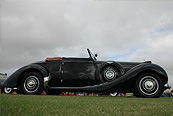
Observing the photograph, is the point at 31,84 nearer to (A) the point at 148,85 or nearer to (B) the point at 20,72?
(B) the point at 20,72

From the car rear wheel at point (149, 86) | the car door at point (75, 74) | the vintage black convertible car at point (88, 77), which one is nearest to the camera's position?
the car rear wheel at point (149, 86)

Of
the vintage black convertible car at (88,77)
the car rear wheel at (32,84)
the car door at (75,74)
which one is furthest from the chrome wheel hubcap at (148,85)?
the car rear wheel at (32,84)

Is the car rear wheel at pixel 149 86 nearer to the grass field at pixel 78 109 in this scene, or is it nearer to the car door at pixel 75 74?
the car door at pixel 75 74

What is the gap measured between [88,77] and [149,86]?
1.96m

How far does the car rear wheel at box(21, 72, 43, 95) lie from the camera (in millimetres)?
5184

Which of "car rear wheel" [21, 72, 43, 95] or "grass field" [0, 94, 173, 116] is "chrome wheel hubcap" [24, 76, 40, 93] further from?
"grass field" [0, 94, 173, 116]

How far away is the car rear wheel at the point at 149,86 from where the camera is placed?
15.1 feet

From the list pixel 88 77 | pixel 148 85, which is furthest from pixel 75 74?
pixel 148 85

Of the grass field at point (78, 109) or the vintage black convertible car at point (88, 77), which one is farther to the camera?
the vintage black convertible car at point (88, 77)

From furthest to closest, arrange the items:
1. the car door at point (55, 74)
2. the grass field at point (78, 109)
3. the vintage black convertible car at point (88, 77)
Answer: the car door at point (55, 74) → the vintage black convertible car at point (88, 77) → the grass field at point (78, 109)

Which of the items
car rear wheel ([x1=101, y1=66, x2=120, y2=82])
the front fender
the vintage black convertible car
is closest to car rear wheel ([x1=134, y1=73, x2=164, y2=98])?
the vintage black convertible car

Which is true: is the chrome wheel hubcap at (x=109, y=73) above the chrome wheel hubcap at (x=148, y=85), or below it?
above

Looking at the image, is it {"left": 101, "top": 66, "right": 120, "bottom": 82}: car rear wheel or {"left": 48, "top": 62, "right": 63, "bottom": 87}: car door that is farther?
{"left": 48, "top": 62, "right": 63, "bottom": 87}: car door

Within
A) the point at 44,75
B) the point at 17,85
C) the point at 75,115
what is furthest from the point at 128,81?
the point at 17,85
